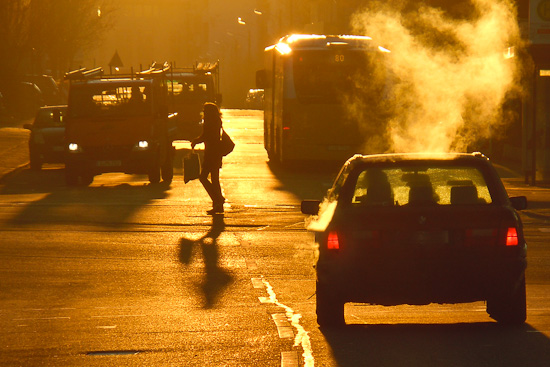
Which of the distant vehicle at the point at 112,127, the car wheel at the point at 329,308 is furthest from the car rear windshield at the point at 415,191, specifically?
the distant vehicle at the point at 112,127

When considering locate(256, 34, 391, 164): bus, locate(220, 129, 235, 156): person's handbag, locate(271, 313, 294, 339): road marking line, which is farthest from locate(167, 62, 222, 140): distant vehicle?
locate(271, 313, 294, 339): road marking line

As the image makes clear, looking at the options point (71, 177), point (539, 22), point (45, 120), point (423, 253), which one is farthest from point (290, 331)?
point (45, 120)

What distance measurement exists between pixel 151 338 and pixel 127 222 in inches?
380

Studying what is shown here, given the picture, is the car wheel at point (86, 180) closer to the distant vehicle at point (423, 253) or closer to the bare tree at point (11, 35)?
the distant vehicle at point (423, 253)

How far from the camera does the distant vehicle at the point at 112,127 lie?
25781mm

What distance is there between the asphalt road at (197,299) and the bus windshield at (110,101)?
3.39 metres

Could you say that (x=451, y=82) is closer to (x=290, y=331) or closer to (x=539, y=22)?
(x=539, y=22)

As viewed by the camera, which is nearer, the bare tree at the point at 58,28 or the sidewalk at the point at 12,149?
the sidewalk at the point at 12,149

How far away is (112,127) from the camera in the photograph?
25.9 meters

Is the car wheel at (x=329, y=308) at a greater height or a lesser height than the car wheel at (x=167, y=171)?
greater

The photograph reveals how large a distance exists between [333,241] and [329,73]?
21.2m

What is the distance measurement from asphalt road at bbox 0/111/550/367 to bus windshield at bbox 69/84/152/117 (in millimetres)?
3392

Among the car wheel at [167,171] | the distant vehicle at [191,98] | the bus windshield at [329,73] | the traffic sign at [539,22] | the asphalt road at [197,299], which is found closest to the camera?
the asphalt road at [197,299]

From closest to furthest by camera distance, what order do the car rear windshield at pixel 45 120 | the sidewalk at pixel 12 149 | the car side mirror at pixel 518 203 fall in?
the car side mirror at pixel 518 203 → the sidewalk at pixel 12 149 → the car rear windshield at pixel 45 120
